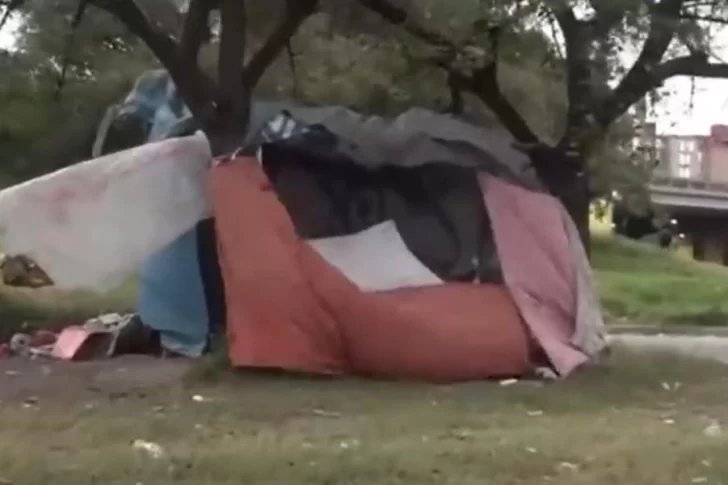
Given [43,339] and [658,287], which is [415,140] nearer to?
[43,339]

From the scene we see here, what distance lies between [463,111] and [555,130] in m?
2.26

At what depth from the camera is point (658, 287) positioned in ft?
55.8

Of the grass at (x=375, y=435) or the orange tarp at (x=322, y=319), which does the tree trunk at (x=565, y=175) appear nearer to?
the orange tarp at (x=322, y=319)

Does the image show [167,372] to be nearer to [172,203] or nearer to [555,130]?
[172,203]

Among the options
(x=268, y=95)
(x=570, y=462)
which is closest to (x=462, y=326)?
(x=570, y=462)

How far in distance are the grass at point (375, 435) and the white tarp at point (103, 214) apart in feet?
3.79

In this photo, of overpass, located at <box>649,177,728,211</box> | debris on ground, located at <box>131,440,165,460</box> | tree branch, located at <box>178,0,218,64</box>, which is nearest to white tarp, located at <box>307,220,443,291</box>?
tree branch, located at <box>178,0,218,64</box>

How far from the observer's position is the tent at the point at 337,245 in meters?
7.54

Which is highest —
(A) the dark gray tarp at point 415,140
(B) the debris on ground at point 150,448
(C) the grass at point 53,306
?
(A) the dark gray tarp at point 415,140

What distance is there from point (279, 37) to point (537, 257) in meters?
2.54

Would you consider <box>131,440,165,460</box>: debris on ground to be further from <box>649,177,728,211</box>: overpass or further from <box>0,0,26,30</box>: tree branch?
<box>649,177,728,211</box>: overpass

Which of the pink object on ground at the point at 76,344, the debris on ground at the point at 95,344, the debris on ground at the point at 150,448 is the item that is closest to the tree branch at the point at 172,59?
the debris on ground at the point at 95,344

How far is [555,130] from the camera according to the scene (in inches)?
499

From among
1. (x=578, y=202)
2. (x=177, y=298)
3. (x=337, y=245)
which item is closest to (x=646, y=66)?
(x=578, y=202)
